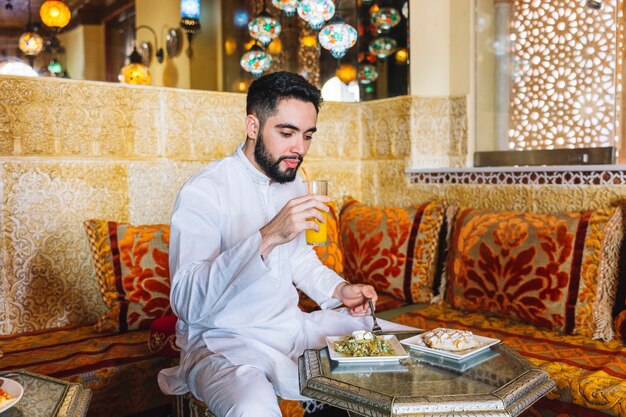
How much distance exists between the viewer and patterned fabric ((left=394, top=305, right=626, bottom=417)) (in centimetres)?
196

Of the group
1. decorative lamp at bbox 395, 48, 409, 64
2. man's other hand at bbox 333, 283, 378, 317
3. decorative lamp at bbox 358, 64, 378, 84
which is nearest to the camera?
man's other hand at bbox 333, 283, 378, 317

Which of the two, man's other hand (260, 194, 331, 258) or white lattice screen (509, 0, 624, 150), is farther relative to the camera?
white lattice screen (509, 0, 624, 150)

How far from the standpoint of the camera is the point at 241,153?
7.35ft

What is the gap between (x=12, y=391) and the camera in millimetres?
1401

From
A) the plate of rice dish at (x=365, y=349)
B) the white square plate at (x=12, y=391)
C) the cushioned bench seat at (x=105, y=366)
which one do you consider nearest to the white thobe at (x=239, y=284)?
the plate of rice dish at (x=365, y=349)

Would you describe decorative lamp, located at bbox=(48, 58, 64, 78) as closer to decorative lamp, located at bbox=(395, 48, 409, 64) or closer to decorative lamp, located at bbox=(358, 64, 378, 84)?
decorative lamp, located at bbox=(358, 64, 378, 84)

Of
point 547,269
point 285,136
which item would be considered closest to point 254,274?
point 285,136

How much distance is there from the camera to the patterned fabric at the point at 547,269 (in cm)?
257

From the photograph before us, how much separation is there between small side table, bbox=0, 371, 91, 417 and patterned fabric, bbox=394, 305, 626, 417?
1.52m

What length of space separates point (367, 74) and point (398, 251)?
148 cm

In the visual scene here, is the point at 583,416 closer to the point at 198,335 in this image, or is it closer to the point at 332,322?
the point at 332,322

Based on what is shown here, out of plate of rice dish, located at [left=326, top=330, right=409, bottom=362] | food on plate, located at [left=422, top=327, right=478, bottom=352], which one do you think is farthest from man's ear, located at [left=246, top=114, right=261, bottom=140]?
food on plate, located at [left=422, top=327, right=478, bottom=352]

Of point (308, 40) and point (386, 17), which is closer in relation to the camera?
point (386, 17)

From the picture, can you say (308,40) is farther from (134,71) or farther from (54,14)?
(54,14)
